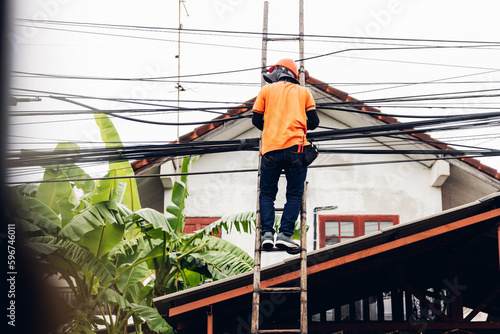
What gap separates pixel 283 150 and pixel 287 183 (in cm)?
37

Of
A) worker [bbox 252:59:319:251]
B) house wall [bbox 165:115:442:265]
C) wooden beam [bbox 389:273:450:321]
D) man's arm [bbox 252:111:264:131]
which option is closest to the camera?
worker [bbox 252:59:319:251]

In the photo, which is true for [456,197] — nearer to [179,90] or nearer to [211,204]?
[211,204]

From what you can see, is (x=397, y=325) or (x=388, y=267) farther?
(x=388, y=267)

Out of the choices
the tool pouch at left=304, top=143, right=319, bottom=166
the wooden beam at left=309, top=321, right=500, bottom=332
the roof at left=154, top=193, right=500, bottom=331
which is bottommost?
the wooden beam at left=309, top=321, right=500, bottom=332

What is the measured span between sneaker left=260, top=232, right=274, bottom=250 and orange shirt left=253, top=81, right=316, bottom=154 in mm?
930

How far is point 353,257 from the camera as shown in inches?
319

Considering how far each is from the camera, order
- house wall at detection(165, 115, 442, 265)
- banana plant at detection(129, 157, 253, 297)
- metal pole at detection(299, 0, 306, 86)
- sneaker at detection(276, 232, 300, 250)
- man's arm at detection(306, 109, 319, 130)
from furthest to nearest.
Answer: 1. house wall at detection(165, 115, 442, 265)
2. banana plant at detection(129, 157, 253, 297)
3. metal pole at detection(299, 0, 306, 86)
4. man's arm at detection(306, 109, 319, 130)
5. sneaker at detection(276, 232, 300, 250)

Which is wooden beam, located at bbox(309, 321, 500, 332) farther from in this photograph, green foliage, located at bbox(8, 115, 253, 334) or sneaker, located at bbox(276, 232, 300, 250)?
sneaker, located at bbox(276, 232, 300, 250)

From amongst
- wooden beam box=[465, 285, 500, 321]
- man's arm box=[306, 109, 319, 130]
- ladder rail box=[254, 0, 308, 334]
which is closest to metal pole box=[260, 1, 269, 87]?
ladder rail box=[254, 0, 308, 334]

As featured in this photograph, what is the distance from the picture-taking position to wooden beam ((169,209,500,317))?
804 centimetres

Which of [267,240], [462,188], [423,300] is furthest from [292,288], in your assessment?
[462,188]

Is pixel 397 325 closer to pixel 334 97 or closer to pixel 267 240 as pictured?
pixel 267 240

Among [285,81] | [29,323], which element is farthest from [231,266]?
[285,81]

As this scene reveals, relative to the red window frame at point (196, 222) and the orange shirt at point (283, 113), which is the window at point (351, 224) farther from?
the orange shirt at point (283, 113)
